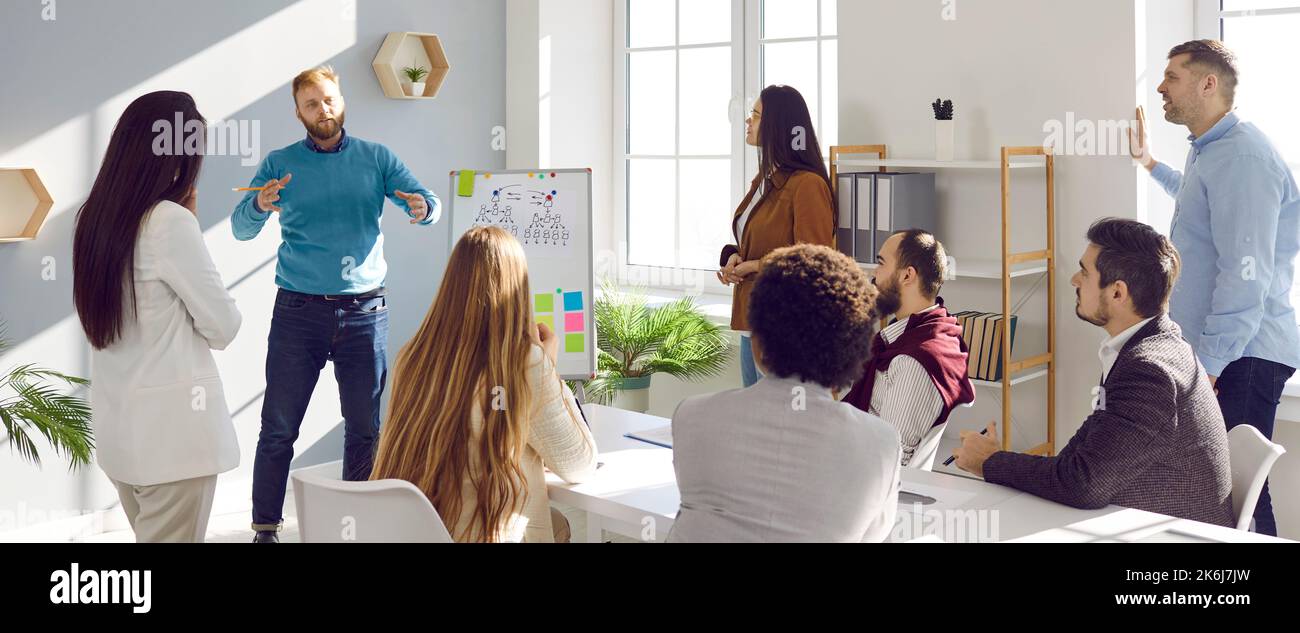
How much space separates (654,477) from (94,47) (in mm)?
2993

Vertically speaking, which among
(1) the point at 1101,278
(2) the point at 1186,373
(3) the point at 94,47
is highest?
(3) the point at 94,47

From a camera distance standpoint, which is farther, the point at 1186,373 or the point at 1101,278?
the point at 1101,278

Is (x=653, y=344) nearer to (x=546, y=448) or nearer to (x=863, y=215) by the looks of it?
(x=863, y=215)

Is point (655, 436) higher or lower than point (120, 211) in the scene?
lower

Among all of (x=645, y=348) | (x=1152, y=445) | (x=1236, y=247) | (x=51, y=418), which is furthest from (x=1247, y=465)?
(x=51, y=418)

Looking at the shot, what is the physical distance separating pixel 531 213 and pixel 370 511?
7.30ft

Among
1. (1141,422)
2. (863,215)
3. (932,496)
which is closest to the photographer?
(1141,422)

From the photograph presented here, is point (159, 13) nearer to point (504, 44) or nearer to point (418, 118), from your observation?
point (418, 118)

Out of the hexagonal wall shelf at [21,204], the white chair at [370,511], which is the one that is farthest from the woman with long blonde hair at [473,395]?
the hexagonal wall shelf at [21,204]

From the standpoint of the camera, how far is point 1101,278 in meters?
2.44

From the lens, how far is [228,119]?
4.65m

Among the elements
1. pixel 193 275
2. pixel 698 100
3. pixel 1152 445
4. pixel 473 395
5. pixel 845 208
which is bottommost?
pixel 1152 445

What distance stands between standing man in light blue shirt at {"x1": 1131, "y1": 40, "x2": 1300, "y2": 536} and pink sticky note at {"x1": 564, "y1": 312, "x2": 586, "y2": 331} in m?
1.91
